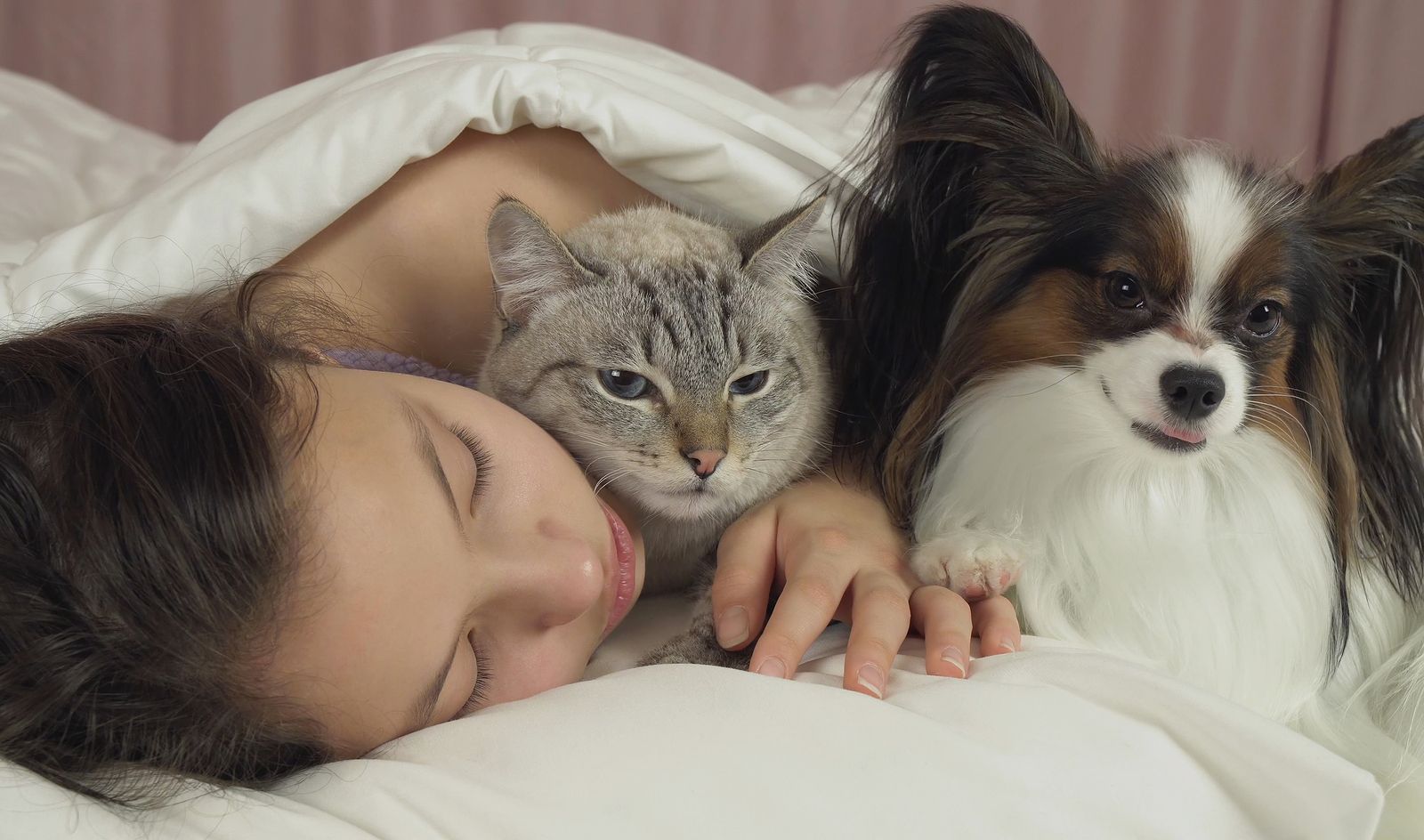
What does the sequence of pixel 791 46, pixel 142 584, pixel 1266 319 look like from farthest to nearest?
1. pixel 791 46
2. pixel 1266 319
3. pixel 142 584

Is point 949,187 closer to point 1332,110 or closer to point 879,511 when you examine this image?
point 879,511

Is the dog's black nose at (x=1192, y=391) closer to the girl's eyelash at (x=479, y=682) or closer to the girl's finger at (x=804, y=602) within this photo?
the girl's finger at (x=804, y=602)

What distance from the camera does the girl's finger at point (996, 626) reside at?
1.25 m

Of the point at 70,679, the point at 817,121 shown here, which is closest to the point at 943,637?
the point at 70,679

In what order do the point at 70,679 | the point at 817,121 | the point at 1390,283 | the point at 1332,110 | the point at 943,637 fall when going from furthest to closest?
1. the point at 1332,110
2. the point at 817,121
3. the point at 1390,283
4. the point at 943,637
5. the point at 70,679

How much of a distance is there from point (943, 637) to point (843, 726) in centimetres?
25

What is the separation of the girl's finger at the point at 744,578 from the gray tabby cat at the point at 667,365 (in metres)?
0.04

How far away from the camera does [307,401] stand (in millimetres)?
1113

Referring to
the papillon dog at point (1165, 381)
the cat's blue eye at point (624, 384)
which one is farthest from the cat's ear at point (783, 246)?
the cat's blue eye at point (624, 384)

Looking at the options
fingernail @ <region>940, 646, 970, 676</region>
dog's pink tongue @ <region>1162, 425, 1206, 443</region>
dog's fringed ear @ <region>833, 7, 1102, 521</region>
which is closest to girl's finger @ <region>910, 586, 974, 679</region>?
fingernail @ <region>940, 646, 970, 676</region>

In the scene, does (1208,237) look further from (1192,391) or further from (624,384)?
(624,384)

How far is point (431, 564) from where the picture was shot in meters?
1.06

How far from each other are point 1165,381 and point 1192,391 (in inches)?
1.2

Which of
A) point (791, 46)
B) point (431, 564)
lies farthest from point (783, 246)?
point (791, 46)
